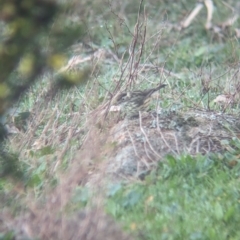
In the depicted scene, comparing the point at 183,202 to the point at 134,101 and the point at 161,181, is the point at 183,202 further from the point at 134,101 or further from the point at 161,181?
the point at 134,101

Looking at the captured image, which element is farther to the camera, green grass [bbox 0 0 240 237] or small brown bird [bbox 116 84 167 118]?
small brown bird [bbox 116 84 167 118]

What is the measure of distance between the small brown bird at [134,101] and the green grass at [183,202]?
1015 mm

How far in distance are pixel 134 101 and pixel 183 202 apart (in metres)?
1.75

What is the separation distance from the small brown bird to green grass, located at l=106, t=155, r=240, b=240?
1.02 metres

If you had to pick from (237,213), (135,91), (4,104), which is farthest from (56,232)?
(135,91)

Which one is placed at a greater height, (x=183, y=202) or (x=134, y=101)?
(x=183, y=202)

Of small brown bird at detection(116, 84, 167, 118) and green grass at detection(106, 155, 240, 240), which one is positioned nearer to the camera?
green grass at detection(106, 155, 240, 240)

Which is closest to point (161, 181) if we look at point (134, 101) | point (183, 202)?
point (183, 202)

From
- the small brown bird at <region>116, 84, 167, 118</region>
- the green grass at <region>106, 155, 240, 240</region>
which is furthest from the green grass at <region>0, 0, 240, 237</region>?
the small brown bird at <region>116, 84, 167, 118</region>

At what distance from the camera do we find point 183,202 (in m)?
5.61

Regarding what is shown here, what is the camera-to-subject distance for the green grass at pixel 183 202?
17.0ft

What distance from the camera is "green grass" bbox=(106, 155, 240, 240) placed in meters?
5.17

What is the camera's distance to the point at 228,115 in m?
7.29

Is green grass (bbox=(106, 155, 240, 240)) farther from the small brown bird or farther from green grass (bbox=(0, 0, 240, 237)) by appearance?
the small brown bird
